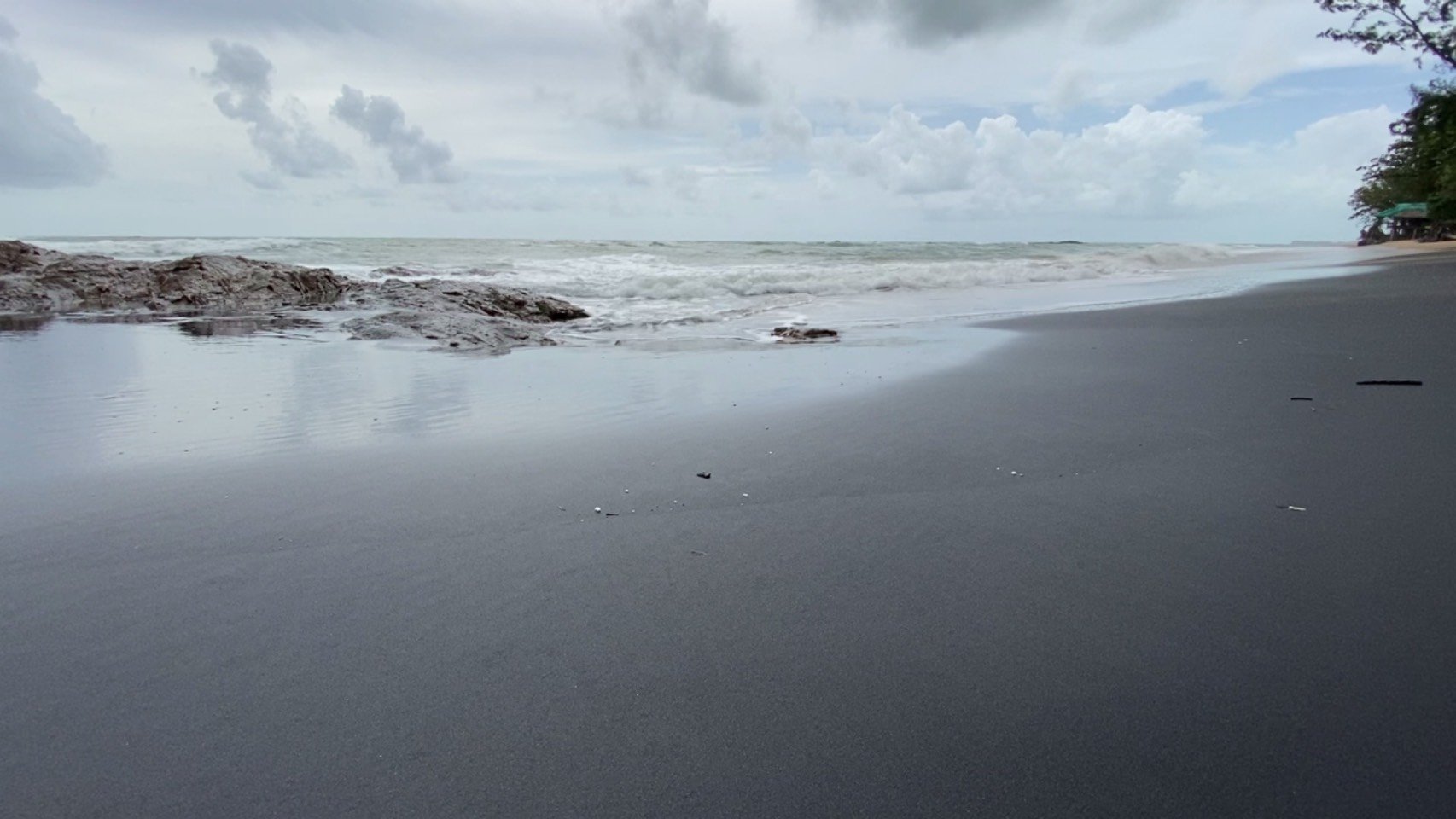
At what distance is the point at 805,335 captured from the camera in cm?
817

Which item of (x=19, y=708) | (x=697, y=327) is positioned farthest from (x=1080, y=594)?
(x=697, y=327)

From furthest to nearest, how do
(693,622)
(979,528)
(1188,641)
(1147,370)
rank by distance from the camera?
(1147,370)
(979,528)
(693,622)
(1188,641)

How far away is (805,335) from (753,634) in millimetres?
6267

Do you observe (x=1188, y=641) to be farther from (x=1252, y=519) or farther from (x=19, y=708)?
(x=19, y=708)

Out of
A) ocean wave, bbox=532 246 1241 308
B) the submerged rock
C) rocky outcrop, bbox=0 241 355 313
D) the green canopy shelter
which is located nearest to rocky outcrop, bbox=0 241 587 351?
rocky outcrop, bbox=0 241 355 313

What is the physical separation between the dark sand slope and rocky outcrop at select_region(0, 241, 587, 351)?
21.7ft

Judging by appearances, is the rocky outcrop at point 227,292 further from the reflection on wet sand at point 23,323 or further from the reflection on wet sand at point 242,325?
the reflection on wet sand at point 23,323

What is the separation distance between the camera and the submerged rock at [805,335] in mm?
7918

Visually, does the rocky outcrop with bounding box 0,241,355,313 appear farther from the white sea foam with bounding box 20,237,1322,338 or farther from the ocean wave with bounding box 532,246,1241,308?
the ocean wave with bounding box 532,246,1241,308

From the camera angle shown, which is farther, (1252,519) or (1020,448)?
(1020,448)

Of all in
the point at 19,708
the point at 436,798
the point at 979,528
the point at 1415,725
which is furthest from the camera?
the point at 979,528

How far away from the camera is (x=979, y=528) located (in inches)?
109

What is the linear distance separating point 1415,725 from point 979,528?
127 centimetres

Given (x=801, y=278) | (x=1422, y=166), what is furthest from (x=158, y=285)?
(x=1422, y=166)
